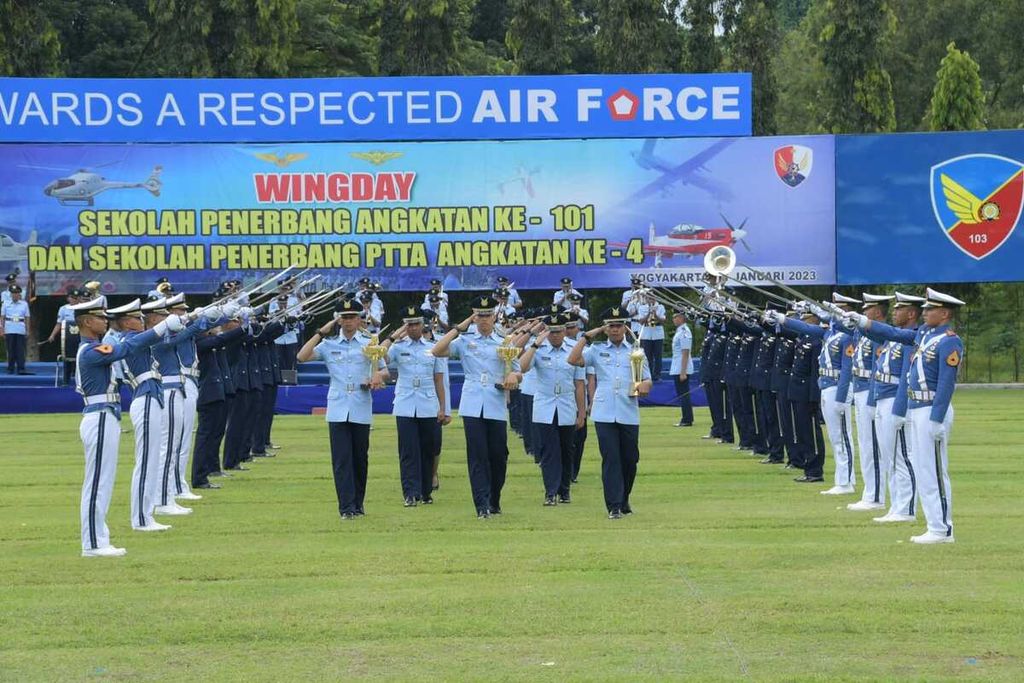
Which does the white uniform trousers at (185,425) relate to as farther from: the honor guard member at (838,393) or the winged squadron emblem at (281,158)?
the winged squadron emblem at (281,158)

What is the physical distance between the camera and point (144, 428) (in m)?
14.1

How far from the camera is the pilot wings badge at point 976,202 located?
32406 mm

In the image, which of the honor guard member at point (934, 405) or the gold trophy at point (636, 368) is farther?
the gold trophy at point (636, 368)

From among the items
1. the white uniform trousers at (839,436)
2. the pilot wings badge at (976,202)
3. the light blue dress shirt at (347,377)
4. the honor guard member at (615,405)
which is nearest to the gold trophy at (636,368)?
the honor guard member at (615,405)

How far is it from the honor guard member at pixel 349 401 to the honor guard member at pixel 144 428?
1388 millimetres

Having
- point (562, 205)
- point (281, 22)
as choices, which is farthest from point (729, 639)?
point (281, 22)

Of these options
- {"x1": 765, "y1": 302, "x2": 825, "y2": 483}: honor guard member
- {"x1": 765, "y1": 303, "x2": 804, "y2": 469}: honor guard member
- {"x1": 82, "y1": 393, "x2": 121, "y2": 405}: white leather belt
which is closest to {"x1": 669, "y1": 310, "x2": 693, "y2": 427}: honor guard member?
{"x1": 765, "y1": 303, "x2": 804, "y2": 469}: honor guard member

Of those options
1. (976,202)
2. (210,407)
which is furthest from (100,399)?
(976,202)

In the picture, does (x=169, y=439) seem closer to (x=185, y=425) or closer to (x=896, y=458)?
(x=185, y=425)

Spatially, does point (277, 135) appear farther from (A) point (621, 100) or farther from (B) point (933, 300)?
(B) point (933, 300)

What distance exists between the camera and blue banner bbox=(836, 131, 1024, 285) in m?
32.2

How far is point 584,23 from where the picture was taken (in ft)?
177

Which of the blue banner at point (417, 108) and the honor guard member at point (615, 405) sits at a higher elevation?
the blue banner at point (417, 108)

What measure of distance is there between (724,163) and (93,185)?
11596 mm
